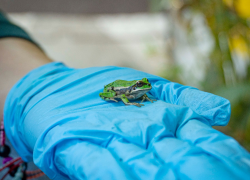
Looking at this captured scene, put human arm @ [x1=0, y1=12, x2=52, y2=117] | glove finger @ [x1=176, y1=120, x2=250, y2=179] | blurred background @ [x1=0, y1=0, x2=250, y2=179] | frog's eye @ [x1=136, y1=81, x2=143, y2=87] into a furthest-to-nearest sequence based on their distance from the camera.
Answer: blurred background @ [x1=0, y1=0, x2=250, y2=179] < human arm @ [x1=0, y1=12, x2=52, y2=117] < frog's eye @ [x1=136, y1=81, x2=143, y2=87] < glove finger @ [x1=176, y1=120, x2=250, y2=179]

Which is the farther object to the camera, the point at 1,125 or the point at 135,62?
the point at 135,62

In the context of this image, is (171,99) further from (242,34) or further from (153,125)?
(242,34)

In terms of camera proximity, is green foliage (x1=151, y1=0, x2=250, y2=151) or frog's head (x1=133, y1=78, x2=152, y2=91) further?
green foliage (x1=151, y1=0, x2=250, y2=151)

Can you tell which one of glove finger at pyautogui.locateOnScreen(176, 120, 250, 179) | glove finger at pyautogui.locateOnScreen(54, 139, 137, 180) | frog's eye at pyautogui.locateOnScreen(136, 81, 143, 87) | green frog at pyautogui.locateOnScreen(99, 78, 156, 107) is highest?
frog's eye at pyautogui.locateOnScreen(136, 81, 143, 87)

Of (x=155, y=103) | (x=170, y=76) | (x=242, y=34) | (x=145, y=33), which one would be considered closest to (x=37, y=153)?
(x=155, y=103)

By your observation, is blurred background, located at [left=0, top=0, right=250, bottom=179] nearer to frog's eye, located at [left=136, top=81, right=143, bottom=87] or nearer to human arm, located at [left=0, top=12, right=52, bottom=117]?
human arm, located at [left=0, top=12, right=52, bottom=117]

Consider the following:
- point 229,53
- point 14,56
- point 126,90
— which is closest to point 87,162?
point 126,90

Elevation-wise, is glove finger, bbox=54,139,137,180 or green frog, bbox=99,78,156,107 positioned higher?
green frog, bbox=99,78,156,107

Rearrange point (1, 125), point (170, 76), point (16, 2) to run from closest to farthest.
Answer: point (1, 125) < point (170, 76) < point (16, 2)

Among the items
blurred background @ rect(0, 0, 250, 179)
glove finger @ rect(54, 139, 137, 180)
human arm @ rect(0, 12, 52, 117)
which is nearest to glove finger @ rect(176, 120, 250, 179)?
glove finger @ rect(54, 139, 137, 180)
